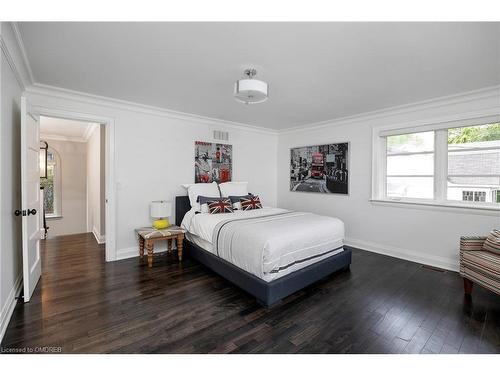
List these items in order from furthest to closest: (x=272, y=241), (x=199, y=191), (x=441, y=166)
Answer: (x=199, y=191)
(x=441, y=166)
(x=272, y=241)

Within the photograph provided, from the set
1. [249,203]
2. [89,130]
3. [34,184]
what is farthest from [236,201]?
[89,130]

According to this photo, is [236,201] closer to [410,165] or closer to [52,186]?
[410,165]

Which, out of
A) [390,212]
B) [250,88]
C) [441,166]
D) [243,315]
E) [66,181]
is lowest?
[243,315]

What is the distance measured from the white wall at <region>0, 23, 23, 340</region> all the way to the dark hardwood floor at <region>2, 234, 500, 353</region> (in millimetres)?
247

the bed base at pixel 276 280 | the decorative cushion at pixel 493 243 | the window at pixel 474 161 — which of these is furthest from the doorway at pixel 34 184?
the window at pixel 474 161

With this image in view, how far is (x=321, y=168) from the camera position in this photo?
491cm

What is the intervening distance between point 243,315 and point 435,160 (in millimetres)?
3540

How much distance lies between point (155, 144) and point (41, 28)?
7.34 ft

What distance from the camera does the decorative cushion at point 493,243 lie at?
8.05 feet

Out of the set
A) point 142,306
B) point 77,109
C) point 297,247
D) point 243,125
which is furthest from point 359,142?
point 77,109

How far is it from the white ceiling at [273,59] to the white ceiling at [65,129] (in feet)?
6.96

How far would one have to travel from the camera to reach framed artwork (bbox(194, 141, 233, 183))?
14.9 ft

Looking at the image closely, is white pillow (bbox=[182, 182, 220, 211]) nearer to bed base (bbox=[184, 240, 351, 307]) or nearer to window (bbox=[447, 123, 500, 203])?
bed base (bbox=[184, 240, 351, 307])

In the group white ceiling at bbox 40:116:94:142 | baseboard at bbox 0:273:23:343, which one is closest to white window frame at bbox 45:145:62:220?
white ceiling at bbox 40:116:94:142
